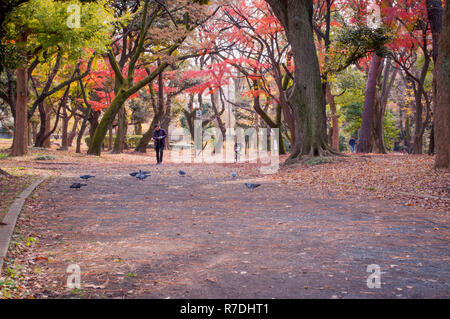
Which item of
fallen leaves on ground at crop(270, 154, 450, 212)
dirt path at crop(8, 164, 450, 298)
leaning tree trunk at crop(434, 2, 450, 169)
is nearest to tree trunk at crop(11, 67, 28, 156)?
dirt path at crop(8, 164, 450, 298)

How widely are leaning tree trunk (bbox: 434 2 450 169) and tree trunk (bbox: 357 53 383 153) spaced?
10.6 m

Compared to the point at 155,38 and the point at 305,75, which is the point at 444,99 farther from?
the point at 155,38

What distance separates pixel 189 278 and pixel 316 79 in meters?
11.2

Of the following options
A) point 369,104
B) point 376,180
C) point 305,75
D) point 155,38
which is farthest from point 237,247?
point 155,38

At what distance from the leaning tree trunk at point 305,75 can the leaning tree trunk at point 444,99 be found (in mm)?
4326

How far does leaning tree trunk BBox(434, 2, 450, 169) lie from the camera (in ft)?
30.7

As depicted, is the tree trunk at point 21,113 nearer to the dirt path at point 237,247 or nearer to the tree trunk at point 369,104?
the dirt path at point 237,247

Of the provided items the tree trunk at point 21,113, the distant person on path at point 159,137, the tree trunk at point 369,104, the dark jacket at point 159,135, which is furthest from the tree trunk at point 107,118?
the tree trunk at point 369,104

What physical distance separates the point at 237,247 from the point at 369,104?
17.4 meters

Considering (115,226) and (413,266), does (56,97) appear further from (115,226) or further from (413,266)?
(413,266)

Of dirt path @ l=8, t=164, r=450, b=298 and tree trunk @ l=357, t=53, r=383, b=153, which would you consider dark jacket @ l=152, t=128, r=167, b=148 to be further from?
tree trunk @ l=357, t=53, r=383, b=153
